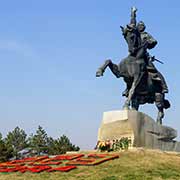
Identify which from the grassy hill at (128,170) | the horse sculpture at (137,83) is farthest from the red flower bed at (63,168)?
the horse sculpture at (137,83)

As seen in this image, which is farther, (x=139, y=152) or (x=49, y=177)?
(x=139, y=152)

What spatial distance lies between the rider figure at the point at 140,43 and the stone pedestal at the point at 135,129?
2227 millimetres

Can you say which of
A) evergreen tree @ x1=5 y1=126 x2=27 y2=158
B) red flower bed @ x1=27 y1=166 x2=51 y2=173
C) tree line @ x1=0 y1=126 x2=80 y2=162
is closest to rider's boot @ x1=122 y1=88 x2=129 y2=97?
red flower bed @ x1=27 y1=166 x2=51 y2=173

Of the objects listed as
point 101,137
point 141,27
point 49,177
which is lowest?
point 49,177

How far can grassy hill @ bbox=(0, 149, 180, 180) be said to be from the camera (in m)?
15.7

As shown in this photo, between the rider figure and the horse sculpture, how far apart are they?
22 cm

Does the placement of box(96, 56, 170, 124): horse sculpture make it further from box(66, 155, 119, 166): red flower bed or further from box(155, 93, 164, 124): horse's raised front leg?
box(66, 155, 119, 166): red flower bed

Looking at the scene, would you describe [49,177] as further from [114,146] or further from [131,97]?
[131,97]

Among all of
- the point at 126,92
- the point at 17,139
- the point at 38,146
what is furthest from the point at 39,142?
the point at 126,92

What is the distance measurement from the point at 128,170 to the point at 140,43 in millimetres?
8187

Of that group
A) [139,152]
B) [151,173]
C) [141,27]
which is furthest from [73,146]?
[151,173]

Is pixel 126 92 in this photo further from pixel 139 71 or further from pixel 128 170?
pixel 128 170

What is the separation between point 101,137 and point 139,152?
314 cm

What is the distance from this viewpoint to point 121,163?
17.5 meters
